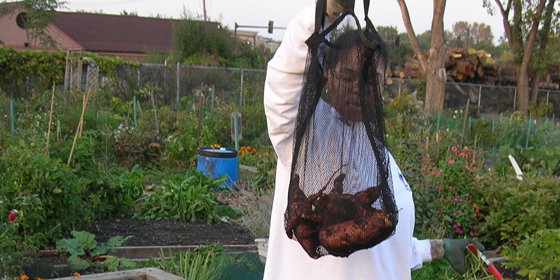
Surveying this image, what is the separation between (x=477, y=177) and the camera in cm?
589

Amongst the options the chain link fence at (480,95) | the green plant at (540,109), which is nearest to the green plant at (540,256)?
the chain link fence at (480,95)

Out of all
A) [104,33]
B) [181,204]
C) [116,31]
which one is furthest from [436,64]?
[116,31]

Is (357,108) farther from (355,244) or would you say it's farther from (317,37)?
(355,244)

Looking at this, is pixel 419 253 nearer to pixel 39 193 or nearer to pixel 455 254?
pixel 455 254

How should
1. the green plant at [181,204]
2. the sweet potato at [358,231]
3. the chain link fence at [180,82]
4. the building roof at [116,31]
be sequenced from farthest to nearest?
the building roof at [116,31] < the chain link fence at [180,82] < the green plant at [181,204] < the sweet potato at [358,231]

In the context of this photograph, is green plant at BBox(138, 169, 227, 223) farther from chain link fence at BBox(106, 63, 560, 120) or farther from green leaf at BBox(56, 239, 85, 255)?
chain link fence at BBox(106, 63, 560, 120)

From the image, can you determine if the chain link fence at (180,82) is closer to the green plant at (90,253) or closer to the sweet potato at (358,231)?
the green plant at (90,253)

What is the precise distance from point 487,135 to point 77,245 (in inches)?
390

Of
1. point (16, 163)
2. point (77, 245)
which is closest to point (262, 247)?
point (77, 245)

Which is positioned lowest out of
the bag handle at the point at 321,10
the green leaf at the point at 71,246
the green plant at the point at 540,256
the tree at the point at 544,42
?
the green leaf at the point at 71,246

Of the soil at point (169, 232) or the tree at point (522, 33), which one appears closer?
the soil at point (169, 232)

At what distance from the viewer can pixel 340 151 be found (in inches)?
61.4

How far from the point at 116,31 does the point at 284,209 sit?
38124mm

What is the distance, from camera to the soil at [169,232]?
5.19 meters
